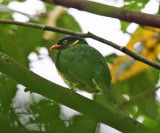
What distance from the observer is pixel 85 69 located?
349 cm

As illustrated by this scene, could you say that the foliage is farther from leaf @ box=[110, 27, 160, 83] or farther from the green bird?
the green bird

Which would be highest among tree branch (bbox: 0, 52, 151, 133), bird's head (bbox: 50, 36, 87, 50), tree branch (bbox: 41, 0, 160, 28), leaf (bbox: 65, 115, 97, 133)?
leaf (bbox: 65, 115, 97, 133)

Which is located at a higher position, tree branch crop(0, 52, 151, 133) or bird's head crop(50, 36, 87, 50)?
tree branch crop(0, 52, 151, 133)

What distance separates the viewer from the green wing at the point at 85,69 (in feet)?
11.3

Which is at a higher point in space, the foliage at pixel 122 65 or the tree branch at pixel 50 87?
the tree branch at pixel 50 87

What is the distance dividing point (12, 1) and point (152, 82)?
1.83 metres

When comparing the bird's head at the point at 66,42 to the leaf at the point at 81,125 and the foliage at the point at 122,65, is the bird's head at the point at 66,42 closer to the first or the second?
the foliage at the point at 122,65

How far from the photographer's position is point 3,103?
3.85 feet

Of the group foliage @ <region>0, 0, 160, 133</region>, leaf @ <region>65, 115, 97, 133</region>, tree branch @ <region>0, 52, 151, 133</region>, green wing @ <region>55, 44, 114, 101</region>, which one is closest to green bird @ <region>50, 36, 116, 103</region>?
green wing @ <region>55, 44, 114, 101</region>

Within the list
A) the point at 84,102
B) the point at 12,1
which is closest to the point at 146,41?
the point at 12,1

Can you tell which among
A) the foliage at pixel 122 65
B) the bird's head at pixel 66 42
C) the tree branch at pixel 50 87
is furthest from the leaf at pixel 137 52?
the tree branch at pixel 50 87

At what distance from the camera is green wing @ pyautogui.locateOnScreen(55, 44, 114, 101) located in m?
3.43

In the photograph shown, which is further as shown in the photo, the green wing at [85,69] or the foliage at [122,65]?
the green wing at [85,69]

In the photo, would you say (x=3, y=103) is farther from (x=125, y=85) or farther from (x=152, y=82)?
(x=125, y=85)
